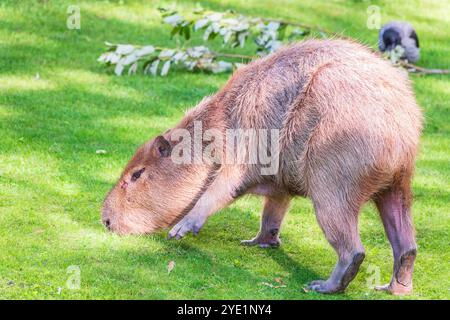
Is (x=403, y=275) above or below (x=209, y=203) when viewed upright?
below

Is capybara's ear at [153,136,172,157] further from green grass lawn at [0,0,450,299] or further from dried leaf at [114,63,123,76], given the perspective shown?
dried leaf at [114,63,123,76]

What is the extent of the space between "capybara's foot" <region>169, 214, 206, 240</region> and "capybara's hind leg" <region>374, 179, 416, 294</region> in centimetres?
124

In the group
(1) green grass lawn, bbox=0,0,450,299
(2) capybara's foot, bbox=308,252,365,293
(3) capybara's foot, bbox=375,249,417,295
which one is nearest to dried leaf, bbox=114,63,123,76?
(1) green grass lawn, bbox=0,0,450,299

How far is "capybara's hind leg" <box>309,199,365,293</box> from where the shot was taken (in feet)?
19.5

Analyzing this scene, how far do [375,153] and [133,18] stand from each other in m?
7.64

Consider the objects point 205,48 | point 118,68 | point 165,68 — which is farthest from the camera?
point 205,48

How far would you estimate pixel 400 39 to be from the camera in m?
12.0

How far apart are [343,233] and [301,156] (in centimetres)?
62

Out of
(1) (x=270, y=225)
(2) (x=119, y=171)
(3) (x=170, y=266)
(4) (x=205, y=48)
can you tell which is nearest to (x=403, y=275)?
(1) (x=270, y=225)

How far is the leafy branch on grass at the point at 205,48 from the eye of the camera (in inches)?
437

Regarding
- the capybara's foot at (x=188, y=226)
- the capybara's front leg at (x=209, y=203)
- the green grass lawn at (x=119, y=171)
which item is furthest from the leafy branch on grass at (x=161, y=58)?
the capybara's foot at (x=188, y=226)

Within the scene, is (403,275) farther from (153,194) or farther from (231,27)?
(231,27)
